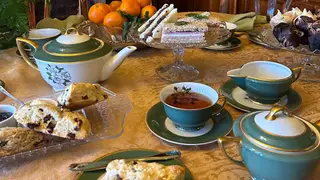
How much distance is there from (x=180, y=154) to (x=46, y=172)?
0.92 ft

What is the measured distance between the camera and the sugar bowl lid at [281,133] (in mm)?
581

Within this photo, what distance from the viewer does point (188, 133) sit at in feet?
2.68

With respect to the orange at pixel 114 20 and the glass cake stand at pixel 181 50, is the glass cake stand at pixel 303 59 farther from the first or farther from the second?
the orange at pixel 114 20

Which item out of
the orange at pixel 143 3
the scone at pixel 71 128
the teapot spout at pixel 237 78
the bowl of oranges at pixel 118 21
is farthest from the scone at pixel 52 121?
the orange at pixel 143 3

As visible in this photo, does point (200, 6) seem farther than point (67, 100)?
Yes

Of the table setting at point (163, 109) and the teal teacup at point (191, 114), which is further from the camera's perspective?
the teal teacup at point (191, 114)

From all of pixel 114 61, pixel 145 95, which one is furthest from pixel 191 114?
pixel 114 61

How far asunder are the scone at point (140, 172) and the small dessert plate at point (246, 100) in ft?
1.32

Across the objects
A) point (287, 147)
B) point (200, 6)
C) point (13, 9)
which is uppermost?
point (13, 9)

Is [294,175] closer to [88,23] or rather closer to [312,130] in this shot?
[312,130]

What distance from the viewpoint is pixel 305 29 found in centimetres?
114

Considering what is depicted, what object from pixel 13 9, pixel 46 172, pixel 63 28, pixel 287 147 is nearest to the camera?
pixel 287 147

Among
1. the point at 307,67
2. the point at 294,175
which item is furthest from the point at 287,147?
the point at 307,67

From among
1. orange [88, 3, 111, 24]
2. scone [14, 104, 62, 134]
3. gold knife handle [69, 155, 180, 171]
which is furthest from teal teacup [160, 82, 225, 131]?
orange [88, 3, 111, 24]
